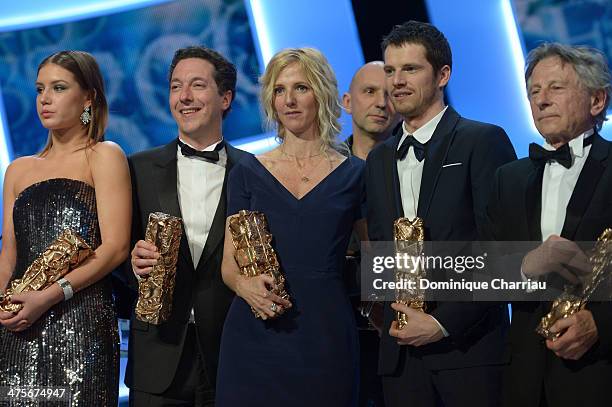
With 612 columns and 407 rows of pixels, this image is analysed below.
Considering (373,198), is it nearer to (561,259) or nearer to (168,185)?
(561,259)

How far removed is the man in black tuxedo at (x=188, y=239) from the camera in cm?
350

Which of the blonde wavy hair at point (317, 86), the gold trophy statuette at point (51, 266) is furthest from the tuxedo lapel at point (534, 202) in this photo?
the gold trophy statuette at point (51, 266)

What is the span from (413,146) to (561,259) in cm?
74

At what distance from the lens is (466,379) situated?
3090 mm

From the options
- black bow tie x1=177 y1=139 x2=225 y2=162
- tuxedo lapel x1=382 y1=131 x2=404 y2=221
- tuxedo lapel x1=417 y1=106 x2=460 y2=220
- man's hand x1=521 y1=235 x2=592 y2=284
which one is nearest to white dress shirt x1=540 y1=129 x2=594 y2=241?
man's hand x1=521 y1=235 x2=592 y2=284

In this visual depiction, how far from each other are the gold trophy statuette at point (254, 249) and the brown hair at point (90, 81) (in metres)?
0.86

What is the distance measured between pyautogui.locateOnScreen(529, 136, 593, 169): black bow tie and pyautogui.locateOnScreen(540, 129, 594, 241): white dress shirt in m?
0.02

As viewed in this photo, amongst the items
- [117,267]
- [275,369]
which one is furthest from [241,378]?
[117,267]

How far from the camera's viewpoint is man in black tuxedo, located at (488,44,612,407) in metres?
2.79

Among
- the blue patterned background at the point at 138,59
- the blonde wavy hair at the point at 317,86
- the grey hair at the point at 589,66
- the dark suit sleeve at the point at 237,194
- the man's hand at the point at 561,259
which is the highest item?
the blue patterned background at the point at 138,59

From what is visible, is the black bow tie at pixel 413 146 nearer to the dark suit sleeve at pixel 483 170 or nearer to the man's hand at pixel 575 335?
the dark suit sleeve at pixel 483 170

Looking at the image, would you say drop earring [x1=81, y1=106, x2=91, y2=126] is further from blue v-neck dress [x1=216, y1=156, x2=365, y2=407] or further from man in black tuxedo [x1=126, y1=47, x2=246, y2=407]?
blue v-neck dress [x1=216, y1=156, x2=365, y2=407]

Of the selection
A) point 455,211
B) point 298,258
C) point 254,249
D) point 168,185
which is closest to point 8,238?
point 168,185

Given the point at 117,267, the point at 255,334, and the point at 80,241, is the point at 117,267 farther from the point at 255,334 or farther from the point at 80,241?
the point at 255,334
